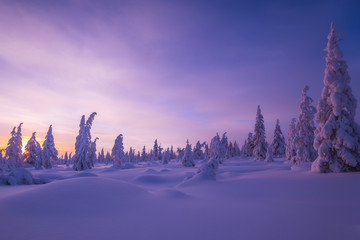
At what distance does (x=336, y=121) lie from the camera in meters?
10.9

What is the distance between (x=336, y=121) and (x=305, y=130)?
14201 millimetres

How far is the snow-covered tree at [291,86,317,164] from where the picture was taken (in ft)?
75.6

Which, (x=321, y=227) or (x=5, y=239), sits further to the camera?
(x=321, y=227)

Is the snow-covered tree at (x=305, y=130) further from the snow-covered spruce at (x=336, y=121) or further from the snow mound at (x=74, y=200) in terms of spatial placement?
the snow mound at (x=74, y=200)

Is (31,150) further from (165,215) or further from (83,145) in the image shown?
(165,215)

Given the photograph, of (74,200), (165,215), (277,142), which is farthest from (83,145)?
(277,142)

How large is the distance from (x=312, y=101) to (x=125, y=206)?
2558cm

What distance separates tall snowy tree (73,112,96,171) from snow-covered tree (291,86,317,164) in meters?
31.9

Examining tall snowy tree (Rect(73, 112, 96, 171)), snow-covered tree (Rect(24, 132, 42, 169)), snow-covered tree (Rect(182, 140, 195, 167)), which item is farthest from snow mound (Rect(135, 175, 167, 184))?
snow-covered tree (Rect(24, 132, 42, 169))

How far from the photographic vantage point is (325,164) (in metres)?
10.6

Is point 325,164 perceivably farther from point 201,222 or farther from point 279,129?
point 279,129

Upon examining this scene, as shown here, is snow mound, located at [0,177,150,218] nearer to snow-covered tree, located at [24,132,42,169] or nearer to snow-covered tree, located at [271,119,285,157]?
snow-covered tree, located at [24,132,42,169]

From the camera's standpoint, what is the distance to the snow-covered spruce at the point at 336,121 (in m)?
10.2

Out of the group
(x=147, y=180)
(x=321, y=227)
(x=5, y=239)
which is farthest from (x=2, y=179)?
(x=321, y=227)
